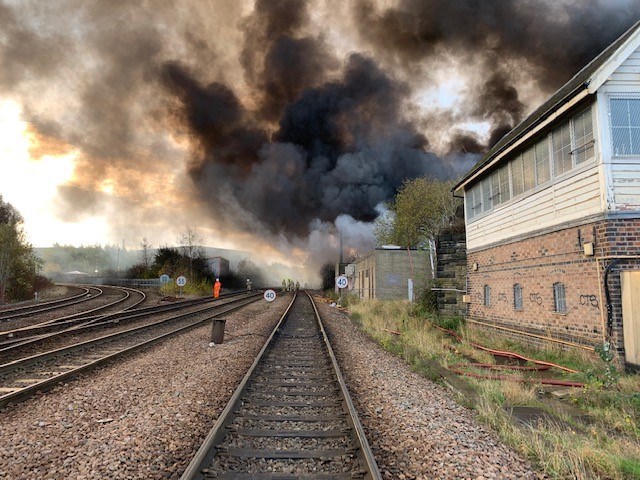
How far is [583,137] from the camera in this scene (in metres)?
8.24

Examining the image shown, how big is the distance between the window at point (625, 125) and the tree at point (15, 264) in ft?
113

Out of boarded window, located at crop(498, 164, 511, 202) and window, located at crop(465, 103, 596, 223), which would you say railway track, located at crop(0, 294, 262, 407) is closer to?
window, located at crop(465, 103, 596, 223)

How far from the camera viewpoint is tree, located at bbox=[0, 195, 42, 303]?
27.7 metres

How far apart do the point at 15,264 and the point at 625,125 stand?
36.1m

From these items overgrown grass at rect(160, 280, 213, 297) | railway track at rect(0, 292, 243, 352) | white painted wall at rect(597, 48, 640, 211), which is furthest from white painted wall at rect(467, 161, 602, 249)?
overgrown grass at rect(160, 280, 213, 297)

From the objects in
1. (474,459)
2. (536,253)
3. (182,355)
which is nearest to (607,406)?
(474,459)

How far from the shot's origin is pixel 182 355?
9.41 metres

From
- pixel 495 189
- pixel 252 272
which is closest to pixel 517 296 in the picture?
pixel 495 189

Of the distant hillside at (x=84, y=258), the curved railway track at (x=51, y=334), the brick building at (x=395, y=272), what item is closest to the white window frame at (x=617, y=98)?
the curved railway track at (x=51, y=334)

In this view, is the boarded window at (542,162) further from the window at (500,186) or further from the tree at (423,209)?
the tree at (423,209)

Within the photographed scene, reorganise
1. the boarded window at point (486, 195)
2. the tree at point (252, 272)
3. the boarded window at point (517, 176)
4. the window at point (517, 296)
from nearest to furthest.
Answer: the window at point (517, 296)
the boarded window at point (517, 176)
the boarded window at point (486, 195)
the tree at point (252, 272)

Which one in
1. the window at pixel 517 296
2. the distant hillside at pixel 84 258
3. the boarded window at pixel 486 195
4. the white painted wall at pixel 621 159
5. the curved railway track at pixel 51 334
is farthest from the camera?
the distant hillside at pixel 84 258

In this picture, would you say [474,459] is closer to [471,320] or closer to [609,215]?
[609,215]

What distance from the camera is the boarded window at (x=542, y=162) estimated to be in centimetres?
958
